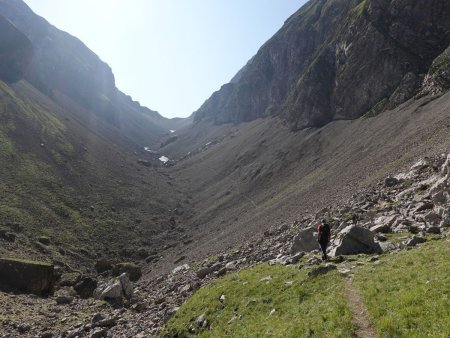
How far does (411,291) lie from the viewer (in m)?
16.2

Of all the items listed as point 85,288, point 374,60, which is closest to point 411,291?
point 85,288

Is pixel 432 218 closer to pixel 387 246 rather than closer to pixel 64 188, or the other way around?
pixel 387 246

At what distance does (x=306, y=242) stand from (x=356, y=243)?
607cm

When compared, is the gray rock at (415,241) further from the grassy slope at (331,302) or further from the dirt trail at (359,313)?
the dirt trail at (359,313)

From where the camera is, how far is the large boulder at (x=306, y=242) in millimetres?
31000

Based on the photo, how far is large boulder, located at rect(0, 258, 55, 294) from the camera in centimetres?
4491

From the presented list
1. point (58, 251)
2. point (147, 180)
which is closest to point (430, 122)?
point (58, 251)

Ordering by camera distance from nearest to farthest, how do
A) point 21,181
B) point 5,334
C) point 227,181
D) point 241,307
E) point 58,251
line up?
point 241,307 < point 5,334 < point 58,251 < point 21,181 < point 227,181

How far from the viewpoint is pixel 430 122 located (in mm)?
76625

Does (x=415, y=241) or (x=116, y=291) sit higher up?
(x=415, y=241)

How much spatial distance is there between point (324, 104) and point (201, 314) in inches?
5067

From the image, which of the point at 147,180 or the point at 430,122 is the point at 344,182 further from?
the point at 147,180

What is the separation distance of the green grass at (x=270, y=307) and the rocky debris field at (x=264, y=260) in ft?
5.46

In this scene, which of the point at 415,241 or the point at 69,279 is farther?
the point at 69,279
